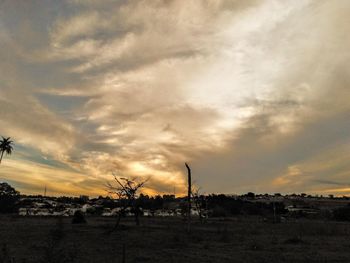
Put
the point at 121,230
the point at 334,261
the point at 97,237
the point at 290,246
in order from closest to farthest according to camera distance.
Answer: the point at 334,261 → the point at 290,246 → the point at 97,237 → the point at 121,230

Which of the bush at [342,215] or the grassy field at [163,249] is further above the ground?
the bush at [342,215]

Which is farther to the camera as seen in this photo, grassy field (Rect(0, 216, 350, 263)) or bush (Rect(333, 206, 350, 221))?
bush (Rect(333, 206, 350, 221))

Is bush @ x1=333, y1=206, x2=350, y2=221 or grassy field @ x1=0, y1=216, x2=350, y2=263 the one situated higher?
bush @ x1=333, y1=206, x2=350, y2=221

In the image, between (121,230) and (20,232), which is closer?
(20,232)

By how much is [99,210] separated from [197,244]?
63.9 metres

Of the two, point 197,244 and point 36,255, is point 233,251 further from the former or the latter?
point 36,255

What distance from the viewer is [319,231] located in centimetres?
4047

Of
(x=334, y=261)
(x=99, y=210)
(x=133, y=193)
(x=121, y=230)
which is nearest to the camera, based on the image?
(x=334, y=261)

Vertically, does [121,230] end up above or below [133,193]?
below

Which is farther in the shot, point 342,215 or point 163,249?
point 342,215

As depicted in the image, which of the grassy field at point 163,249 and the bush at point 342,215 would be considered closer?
the grassy field at point 163,249

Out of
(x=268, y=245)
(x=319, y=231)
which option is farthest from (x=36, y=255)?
(x=319, y=231)

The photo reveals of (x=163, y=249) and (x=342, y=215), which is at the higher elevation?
(x=342, y=215)

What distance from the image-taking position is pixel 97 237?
105ft
